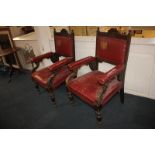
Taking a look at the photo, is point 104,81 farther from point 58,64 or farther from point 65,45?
point 65,45

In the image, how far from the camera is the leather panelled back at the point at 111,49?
1571 mm

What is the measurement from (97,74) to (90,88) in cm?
34

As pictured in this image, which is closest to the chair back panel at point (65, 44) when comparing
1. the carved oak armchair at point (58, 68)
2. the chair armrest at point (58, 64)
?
the carved oak armchair at point (58, 68)

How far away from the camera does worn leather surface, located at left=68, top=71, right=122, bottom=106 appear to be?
1.49 metres

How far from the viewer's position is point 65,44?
83.2 inches

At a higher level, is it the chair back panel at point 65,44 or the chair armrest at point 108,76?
the chair back panel at point 65,44

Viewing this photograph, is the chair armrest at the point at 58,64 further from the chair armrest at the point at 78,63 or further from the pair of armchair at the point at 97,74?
the chair armrest at the point at 78,63

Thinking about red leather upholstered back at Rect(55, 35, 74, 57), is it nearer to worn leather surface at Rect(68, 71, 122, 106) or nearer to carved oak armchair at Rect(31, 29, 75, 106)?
carved oak armchair at Rect(31, 29, 75, 106)

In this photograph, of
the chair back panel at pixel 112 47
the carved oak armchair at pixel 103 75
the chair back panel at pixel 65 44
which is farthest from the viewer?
the chair back panel at pixel 65 44

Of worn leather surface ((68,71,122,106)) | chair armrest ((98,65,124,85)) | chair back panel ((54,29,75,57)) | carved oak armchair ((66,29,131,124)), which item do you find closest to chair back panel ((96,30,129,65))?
carved oak armchair ((66,29,131,124))

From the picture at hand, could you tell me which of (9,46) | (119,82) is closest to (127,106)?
(119,82)

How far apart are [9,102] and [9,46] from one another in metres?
1.38

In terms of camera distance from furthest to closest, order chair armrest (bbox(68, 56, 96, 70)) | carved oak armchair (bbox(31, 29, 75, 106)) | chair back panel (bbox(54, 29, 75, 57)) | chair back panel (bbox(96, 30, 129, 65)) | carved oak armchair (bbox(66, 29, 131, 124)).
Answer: chair back panel (bbox(54, 29, 75, 57))
carved oak armchair (bbox(31, 29, 75, 106))
chair armrest (bbox(68, 56, 96, 70))
chair back panel (bbox(96, 30, 129, 65))
carved oak armchair (bbox(66, 29, 131, 124))

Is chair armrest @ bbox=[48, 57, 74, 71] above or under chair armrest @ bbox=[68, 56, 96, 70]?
under
